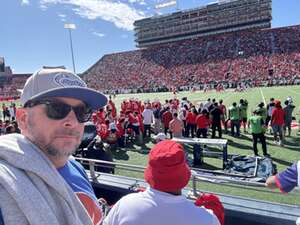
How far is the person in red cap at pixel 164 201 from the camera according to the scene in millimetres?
2062

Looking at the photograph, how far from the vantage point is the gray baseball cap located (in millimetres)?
1348

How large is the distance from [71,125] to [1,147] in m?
0.37

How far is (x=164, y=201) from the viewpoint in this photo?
83.4 inches

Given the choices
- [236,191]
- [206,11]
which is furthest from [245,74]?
[236,191]

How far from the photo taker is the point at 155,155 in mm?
2182

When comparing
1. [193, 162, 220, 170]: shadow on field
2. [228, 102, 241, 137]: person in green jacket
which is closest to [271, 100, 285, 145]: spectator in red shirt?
[228, 102, 241, 137]: person in green jacket

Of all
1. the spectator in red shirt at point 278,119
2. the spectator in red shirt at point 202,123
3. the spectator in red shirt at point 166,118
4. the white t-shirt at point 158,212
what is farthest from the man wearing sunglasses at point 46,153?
the spectator in red shirt at point 166,118

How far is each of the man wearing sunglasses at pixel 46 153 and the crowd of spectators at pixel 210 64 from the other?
1647 inches

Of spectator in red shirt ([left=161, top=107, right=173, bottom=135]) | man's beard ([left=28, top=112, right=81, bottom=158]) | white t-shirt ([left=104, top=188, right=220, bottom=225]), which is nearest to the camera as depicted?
man's beard ([left=28, top=112, right=81, bottom=158])

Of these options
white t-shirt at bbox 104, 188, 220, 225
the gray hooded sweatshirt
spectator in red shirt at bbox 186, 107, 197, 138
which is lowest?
spectator in red shirt at bbox 186, 107, 197, 138

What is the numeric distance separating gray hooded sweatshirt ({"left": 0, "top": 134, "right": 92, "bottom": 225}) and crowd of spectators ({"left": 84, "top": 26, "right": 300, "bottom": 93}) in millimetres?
42131

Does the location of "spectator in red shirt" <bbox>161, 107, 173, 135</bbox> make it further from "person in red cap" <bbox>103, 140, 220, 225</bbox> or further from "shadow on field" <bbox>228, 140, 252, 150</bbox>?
"person in red cap" <bbox>103, 140, 220, 225</bbox>

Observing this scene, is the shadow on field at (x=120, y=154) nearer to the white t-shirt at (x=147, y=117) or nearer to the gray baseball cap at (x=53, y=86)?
the white t-shirt at (x=147, y=117)

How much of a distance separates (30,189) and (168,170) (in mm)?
1196
